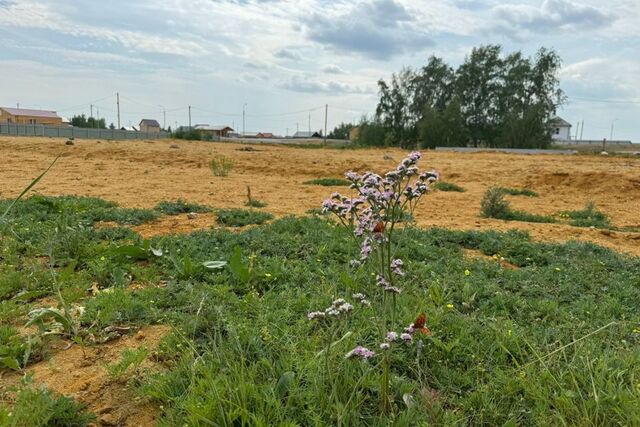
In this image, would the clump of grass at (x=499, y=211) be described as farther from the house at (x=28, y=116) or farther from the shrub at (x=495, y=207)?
the house at (x=28, y=116)

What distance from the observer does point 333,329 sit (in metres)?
2.01

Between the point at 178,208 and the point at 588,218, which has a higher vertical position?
the point at 178,208

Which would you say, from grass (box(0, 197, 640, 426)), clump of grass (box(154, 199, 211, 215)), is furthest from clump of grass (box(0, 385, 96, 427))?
clump of grass (box(154, 199, 211, 215))

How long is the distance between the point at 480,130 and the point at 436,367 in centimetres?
5038

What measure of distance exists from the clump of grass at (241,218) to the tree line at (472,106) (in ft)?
140

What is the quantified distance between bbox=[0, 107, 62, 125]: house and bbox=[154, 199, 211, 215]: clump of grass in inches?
2984

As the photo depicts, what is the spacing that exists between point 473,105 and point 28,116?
2666 inches

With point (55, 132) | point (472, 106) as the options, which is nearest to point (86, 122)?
point (55, 132)

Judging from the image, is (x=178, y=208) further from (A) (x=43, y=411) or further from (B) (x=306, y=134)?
(B) (x=306, y=134)

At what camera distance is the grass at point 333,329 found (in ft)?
6.28

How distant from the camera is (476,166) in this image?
16641mm

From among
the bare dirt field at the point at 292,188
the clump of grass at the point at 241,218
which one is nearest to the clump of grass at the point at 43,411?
the bare dirt field at the point at 292,188

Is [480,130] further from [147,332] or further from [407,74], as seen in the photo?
[147,332]

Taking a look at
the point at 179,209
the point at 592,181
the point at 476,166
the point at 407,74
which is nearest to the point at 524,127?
the point at 407,74
